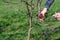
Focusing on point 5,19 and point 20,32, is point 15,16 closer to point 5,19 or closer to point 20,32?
point 5,19

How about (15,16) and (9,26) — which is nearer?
(9,26)

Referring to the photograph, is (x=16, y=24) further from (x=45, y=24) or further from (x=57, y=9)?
(x=57, y=9)

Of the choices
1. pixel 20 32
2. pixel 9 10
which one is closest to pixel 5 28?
pixel 20 32

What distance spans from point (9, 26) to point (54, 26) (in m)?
0.98

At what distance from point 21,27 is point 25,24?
238mm

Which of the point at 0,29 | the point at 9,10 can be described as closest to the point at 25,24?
the point at 0,29

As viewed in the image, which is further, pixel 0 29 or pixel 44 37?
pixel 0 29

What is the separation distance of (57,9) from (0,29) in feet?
8.03

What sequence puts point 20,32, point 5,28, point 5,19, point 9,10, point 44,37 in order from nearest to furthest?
point 44,37 → point 20,32 → point 5,28 → point 5,19 → point 9,10

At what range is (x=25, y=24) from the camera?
224 inches

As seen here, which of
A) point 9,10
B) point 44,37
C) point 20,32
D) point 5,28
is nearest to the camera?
point 44,37

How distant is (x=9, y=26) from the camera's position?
5.54 metres

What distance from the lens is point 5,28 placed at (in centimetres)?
541

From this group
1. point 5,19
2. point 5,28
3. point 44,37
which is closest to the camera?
point 44,37
